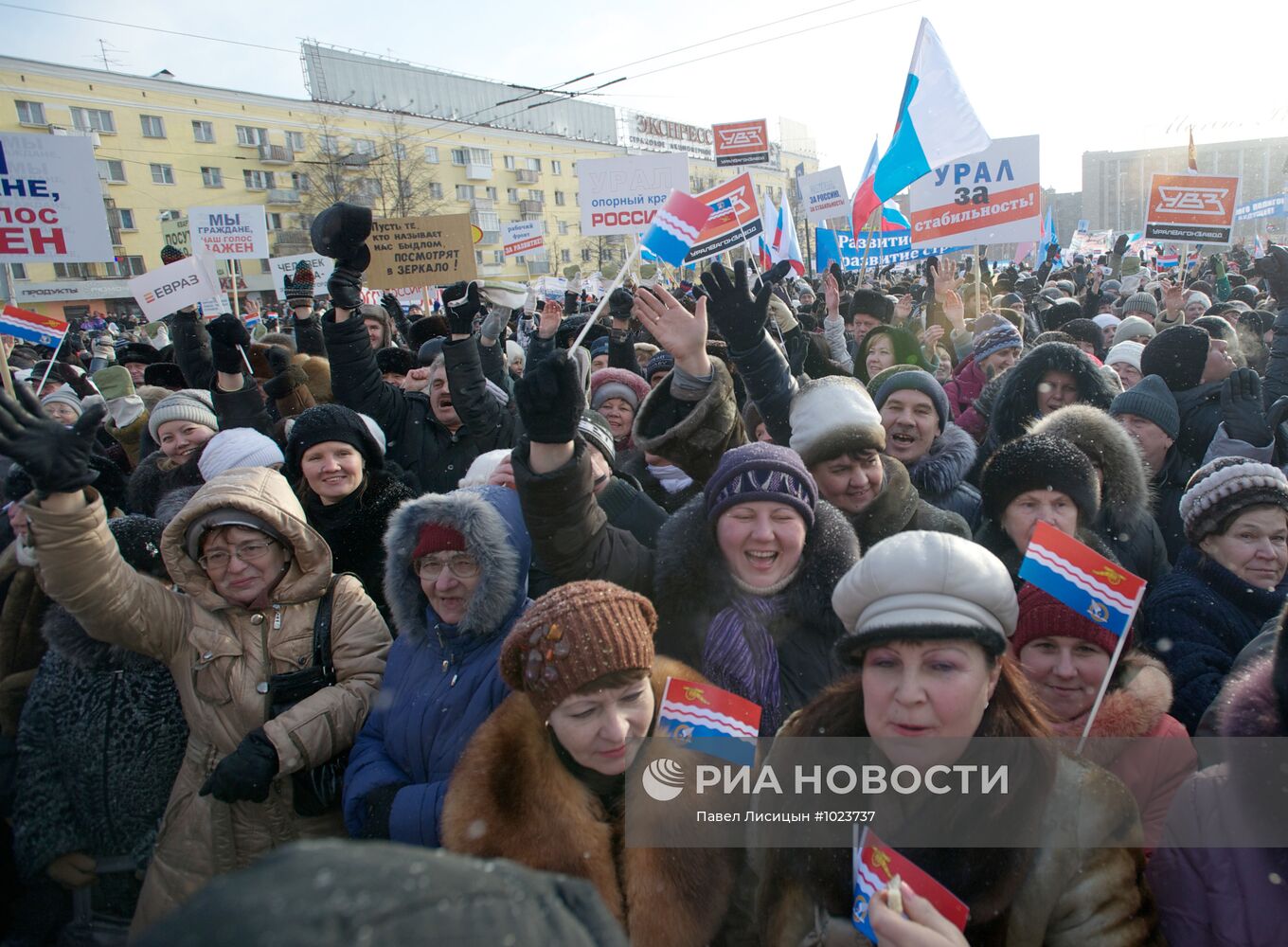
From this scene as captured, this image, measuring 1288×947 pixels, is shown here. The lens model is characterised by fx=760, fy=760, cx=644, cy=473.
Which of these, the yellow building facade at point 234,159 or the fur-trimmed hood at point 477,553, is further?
the yellow building facade at point 234,159

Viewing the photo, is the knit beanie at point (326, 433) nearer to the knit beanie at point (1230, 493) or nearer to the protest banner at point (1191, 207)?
the knit beanie at point (1230, 493)

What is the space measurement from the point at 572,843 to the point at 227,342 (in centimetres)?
422

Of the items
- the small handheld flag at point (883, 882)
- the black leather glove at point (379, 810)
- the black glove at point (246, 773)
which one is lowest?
the black leather glove at point (379, 810)

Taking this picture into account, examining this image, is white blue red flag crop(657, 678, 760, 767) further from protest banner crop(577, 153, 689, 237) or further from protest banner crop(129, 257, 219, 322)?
protest banner crop(577, 153, 689, 237)

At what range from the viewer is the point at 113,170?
141 feet

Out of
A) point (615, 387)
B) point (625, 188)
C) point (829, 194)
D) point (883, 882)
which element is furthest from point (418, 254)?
point (829, 194)

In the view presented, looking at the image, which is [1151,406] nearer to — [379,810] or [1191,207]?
[379,810]

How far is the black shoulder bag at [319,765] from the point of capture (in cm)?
239

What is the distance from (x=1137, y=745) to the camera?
1884 millimetres

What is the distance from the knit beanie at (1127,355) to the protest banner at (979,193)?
13.1ft

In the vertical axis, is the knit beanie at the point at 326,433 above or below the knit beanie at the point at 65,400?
below

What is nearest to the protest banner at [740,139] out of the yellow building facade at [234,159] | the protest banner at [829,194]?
the protest banner at [829,194]

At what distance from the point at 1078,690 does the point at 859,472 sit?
3.25ft

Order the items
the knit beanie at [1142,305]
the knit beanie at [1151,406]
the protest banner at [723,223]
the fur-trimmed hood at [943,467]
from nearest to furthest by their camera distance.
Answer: the fur-trimmed hood at [943,467]
the knit beanie at [1151,406]
the protest banner at [723,223]
the knit beanie at [1142,305]
